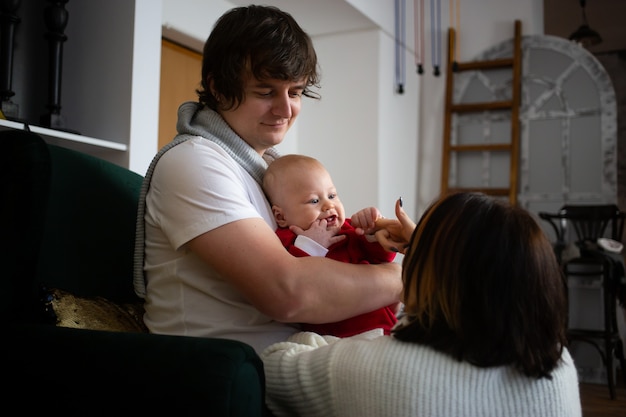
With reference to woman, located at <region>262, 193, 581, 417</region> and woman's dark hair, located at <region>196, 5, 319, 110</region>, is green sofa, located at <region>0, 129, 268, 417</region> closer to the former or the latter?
woman, located at <region>262, 193, 581, 417</region>

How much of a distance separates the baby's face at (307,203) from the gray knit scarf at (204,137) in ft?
0.29

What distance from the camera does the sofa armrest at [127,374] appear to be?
857 millimetres

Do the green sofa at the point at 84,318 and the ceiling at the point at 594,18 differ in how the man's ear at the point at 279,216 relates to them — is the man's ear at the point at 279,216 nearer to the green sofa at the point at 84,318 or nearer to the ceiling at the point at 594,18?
the green sofa at the point at 84,318

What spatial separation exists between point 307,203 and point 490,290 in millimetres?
509

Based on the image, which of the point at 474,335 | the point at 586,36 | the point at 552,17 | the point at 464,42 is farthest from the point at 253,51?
the point at 552,17

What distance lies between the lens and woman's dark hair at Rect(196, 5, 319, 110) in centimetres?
125

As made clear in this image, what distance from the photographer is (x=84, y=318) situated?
116cm

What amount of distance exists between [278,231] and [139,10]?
170cm

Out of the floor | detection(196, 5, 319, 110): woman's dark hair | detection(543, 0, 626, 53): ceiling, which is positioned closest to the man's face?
detection(196, 5, 319, 110): woman's dark hair

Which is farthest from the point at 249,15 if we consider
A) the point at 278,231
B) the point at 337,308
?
the point at 337,308

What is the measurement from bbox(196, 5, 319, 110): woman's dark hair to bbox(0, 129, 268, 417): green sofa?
0.36m

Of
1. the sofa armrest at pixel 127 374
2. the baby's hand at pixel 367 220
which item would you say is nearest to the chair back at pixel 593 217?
the baby's hand at pixel 367 220

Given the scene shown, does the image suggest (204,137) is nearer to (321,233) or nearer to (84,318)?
(321,233)

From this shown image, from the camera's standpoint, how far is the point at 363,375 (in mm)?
896
